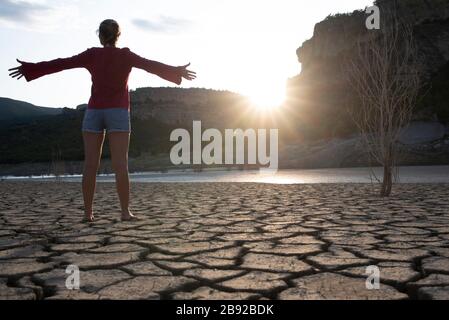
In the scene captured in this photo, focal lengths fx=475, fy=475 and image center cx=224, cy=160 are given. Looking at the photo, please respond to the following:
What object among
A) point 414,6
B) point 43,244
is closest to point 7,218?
→ point 43,244

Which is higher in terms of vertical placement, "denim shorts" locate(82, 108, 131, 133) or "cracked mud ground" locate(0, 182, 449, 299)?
"denim shorts" locate(82, 108, 131, 133)

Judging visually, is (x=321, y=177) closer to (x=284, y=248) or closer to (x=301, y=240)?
(x=301, y=240)

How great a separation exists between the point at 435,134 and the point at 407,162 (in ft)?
12.2

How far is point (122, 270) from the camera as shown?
2549mm

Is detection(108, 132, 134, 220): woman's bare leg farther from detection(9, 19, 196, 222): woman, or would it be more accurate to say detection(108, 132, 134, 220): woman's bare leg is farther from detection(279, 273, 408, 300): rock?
detection(279, 273, 408, 300): rock

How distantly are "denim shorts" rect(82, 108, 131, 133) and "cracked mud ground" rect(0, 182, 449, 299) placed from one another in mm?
829

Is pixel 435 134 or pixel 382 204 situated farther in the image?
pixel 435 134

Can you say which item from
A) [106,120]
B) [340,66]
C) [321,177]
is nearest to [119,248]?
[106,120]

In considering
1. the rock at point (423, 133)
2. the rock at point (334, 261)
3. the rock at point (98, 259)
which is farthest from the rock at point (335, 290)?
the rock at point (423, 133)

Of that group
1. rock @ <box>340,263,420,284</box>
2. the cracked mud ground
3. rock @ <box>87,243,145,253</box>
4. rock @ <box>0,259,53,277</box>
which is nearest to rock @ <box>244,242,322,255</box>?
the cracked mud ground

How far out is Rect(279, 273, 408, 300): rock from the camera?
2.04 metres

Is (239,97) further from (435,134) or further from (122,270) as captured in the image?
(122,270)

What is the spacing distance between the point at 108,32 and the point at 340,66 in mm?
26274

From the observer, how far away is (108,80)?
3.99 metres
